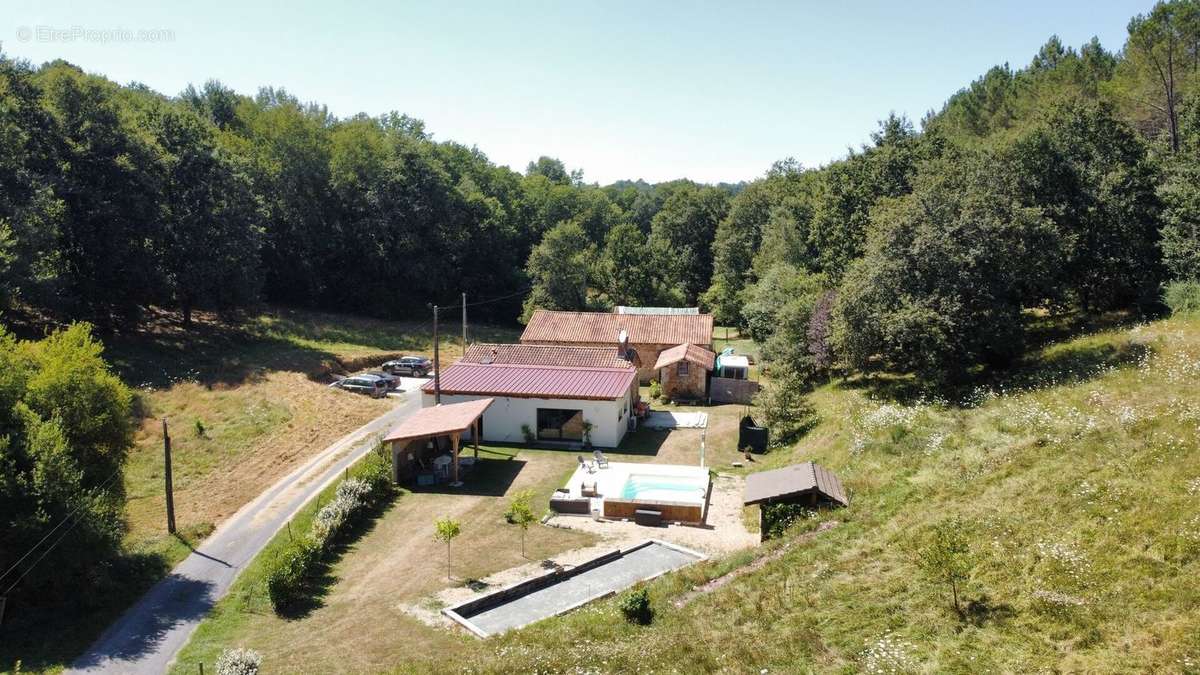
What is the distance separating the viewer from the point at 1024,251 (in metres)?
29.5

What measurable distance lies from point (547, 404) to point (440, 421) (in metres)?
6.33

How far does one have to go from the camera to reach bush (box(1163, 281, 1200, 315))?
92.8ft

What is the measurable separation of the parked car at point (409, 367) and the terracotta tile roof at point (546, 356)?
8354mm

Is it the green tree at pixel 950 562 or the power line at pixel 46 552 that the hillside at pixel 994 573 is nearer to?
the green tree at pixel 950 562

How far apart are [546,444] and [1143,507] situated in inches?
936

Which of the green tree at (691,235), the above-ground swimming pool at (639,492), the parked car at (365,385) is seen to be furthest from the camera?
the green tree at (691,235)

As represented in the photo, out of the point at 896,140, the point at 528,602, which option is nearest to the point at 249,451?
the point at 528,602

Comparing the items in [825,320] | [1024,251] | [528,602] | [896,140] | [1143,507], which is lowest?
[528,602]

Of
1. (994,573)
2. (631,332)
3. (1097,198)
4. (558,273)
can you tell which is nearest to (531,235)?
(558,273)

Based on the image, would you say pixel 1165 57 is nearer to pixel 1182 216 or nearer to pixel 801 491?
pixel 1182 216

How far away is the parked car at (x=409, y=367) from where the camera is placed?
47.0 meters

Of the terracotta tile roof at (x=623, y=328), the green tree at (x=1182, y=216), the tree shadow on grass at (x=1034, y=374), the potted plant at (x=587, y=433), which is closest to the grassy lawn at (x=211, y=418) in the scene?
the terracotta tile roof at (x=623, y=328)

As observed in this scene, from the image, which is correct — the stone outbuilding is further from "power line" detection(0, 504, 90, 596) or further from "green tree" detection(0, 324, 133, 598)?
"power line" detection(0, 504, 90, 596)

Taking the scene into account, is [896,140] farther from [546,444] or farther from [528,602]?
[528,602]
